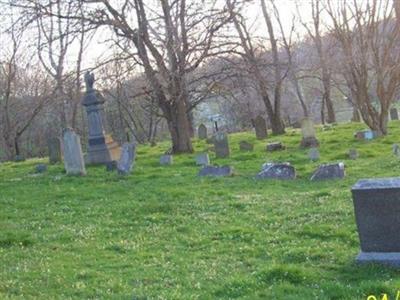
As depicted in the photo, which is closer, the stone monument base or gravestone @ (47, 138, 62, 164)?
the stone monument base

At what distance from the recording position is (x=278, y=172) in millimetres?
14227

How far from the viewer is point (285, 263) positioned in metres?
6.72

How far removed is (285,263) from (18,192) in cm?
929

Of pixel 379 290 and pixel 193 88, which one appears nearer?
pixel 379 290

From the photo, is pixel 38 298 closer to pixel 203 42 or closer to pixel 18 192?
pixel 18 192

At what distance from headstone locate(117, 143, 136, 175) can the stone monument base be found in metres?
10.6

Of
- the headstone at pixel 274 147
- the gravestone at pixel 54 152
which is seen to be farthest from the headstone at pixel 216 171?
the gravestone at pixel 54 152

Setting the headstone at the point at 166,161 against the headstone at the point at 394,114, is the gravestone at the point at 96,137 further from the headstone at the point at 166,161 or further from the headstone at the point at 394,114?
the headstone at the point at 394,114

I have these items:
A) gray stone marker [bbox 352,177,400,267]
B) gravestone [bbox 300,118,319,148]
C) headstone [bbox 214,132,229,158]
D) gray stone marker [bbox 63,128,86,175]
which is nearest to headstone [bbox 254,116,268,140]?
gravestone [bbox 300,118,319,148]

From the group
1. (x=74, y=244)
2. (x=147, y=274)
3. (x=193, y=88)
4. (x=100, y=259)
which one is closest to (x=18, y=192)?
(x=74, y=244)

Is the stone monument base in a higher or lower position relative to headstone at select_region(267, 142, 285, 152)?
lower

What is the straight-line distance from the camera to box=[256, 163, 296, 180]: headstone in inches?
553

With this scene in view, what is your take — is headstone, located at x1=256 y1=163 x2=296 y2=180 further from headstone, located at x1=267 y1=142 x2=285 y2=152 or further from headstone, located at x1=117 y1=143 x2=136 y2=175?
headstone, located at x1=267 y1=142 x2=285 y2=152

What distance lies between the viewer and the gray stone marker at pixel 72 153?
55.0 feet
